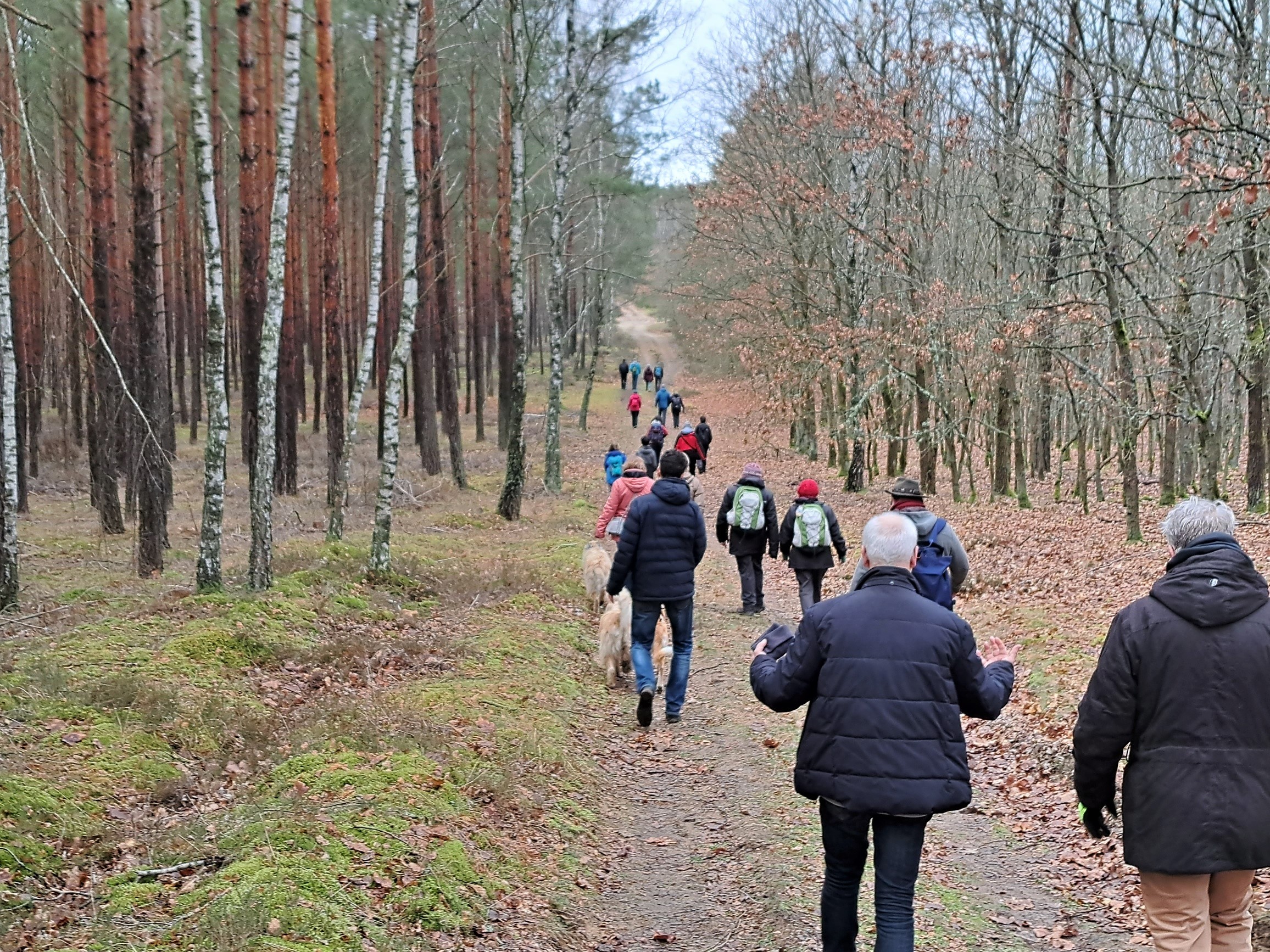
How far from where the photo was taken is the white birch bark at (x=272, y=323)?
34.5 ft

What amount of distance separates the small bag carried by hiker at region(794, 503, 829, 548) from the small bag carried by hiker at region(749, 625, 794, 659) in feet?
24.2

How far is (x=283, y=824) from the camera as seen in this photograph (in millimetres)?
5109

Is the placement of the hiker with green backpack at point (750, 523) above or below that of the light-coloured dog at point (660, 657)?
above

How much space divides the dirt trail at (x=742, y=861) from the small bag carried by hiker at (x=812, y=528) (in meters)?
2.65

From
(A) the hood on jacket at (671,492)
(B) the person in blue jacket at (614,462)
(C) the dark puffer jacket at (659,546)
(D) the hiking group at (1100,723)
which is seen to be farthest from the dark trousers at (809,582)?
(B) the person in blue jacket at (614,462)

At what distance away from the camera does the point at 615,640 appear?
10.0 meters

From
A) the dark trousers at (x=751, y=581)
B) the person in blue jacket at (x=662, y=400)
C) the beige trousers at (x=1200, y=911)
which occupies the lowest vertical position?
the dark trousers at (x=751, y=581)

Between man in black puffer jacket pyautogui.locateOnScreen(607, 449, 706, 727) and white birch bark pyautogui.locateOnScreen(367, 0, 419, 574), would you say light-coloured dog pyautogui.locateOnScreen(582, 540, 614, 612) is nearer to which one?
white birch bark pyautogui.locateOnScreen(367, 0, 419, 574)

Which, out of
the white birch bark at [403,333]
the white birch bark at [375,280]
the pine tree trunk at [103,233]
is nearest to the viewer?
the white birch bark at [403,333]

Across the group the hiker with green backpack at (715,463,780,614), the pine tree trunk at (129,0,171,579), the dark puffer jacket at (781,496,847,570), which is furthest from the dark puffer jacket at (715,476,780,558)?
the pine tree trunk at (129,0,171,579)

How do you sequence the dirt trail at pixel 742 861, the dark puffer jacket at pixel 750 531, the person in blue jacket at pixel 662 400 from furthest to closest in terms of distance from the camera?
the person in blue jacket at pixel 662 400 < the dark puffer jacket at pixel 750 531 < the dirt trail at pixel 742 861

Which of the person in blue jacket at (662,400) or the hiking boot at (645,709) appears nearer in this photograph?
the hiking boot at (645,709)

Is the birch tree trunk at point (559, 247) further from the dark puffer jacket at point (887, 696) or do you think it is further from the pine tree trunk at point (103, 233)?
the dark puffer jacket at point (887, 696)

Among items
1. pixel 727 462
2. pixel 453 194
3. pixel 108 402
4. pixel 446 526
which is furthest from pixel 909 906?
pixel 453 194
